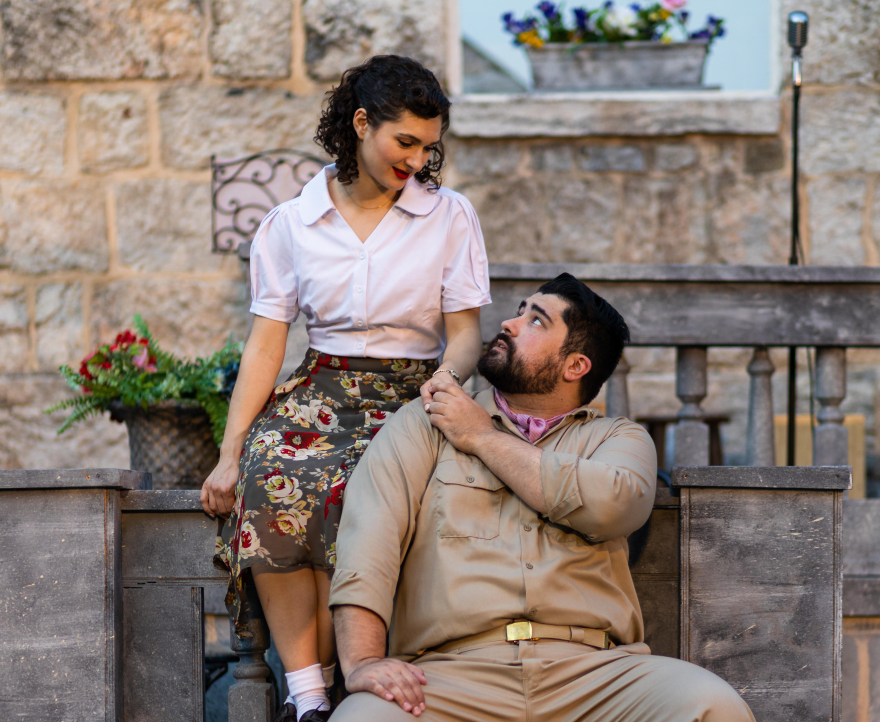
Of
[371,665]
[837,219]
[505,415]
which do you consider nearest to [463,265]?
[505,415]

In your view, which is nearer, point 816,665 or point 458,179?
point 816,665

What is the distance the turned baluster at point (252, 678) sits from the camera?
253cm

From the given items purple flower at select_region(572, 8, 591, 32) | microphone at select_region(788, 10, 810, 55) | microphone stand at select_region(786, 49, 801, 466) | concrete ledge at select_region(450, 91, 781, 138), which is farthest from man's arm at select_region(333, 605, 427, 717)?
purple flower at select_region(572, 8, 591, 32)

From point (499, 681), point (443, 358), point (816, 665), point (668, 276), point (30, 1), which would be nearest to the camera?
point (499, 681)

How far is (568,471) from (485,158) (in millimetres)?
2727

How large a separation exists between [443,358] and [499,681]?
0.89 m

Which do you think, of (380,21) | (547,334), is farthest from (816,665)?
(380,21)

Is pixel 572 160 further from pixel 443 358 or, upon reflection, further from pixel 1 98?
pixel 1 98

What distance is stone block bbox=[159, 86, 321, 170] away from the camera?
463cm

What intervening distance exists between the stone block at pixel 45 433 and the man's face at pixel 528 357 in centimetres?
265

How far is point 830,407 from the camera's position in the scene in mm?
3447

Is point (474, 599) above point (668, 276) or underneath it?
underneath

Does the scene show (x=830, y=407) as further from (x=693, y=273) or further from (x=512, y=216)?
(x=512, y=216)

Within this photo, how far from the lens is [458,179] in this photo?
4656 millimetres
